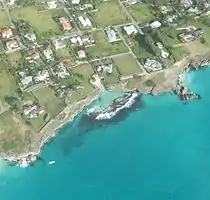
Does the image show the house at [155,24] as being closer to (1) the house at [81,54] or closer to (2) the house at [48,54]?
(1) the house at [81,54]

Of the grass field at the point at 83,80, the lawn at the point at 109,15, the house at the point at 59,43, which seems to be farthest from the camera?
the lawn at the point at 109,15

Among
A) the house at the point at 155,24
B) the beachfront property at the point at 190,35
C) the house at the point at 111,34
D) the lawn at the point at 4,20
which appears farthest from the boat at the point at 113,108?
the lawn at the point at 4,20

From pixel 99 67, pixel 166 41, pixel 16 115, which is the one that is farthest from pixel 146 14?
pixel 16 115

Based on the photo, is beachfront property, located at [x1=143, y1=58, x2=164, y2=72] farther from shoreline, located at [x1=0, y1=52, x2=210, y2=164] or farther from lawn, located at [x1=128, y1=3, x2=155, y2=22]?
lawn, located at [x1=128, y1=3, x2=155, y2=22]

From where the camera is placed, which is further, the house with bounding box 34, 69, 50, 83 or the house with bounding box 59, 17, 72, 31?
the house with bounding box 59, 17, 72, 31

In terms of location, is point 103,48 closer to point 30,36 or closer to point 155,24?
point 155,24

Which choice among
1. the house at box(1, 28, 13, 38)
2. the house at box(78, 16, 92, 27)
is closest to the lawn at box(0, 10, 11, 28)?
the house at box(1, 28, 13, 38)
